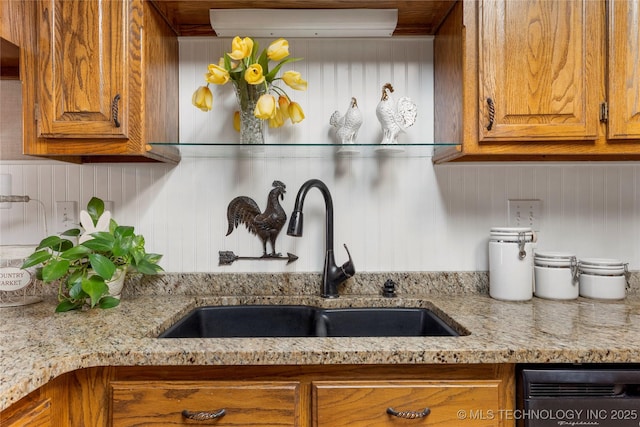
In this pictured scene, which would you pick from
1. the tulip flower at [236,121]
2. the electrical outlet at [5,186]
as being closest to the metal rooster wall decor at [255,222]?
the tulip flower at [236,121]

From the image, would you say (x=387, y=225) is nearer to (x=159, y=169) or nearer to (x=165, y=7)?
(x=159, y=169)

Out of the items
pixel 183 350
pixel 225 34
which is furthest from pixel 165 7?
pixel 183 350

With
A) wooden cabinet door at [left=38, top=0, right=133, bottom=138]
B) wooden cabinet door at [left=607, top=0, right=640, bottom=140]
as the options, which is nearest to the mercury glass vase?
wooden cabinet door at [left=38, top=0, right=133, bottom=138]

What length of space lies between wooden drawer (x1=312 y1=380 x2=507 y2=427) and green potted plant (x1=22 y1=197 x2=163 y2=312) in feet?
2.37

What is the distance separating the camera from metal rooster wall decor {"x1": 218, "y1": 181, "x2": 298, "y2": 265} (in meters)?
1.52

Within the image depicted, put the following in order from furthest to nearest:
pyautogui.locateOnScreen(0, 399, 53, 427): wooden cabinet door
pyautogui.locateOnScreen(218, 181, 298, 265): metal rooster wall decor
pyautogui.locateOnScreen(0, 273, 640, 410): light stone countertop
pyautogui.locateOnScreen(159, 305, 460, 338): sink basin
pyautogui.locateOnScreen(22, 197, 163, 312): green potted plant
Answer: pyautogui.locateOnScreen(218, 181, 298, 265): metal rooster wall decor, pyautogui.locateOnScreen(159, 305, 460, 338): sink basin, pyautogui.locateOnScreen(22, 197, 163, 312): green potted plant, pyautogui.locateOnScreen(0, 273, 640, 410): light stone countertop, pyautogui.locateOnScreen(0, 399, 53, 427): wooden cabinet door

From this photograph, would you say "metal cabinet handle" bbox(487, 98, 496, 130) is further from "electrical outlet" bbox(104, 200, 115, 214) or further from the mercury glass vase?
"electrical outlet" bbox(104, 200, 115, 214)

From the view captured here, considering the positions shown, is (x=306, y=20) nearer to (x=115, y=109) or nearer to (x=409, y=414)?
(x=115, y=109)

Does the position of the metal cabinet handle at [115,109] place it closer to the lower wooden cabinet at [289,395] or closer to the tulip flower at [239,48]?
the tulip flower at [239,48]

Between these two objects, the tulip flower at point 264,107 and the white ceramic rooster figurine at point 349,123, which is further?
the white ceramic rooster figurine at point 349,123

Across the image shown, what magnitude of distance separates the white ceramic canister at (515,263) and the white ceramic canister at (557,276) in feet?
0.26

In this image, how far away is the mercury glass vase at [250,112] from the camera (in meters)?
1.34

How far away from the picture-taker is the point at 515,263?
1.39 metres

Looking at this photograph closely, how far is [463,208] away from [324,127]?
1.98 feet
